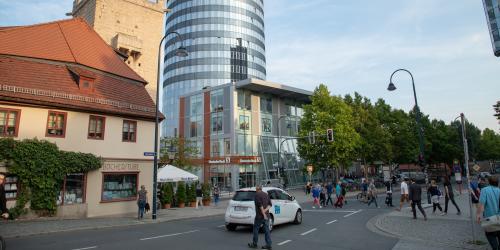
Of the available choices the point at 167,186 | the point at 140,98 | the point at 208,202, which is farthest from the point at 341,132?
the point at 140,98

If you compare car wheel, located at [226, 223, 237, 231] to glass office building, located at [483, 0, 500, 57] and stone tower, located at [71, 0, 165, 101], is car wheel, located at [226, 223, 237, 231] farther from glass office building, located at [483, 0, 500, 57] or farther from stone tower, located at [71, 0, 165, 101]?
glass office building, located at [483, 0, 500, 57]

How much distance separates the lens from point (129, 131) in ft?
68.0

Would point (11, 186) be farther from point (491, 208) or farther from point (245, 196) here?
point (491, 208)

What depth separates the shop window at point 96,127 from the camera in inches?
744

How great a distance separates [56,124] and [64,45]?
221 inches

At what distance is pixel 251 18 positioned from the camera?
84.5 meters

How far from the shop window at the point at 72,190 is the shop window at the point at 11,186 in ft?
6.66

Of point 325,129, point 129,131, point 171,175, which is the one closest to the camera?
point 129,131

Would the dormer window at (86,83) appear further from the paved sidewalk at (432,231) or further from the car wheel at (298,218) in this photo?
the paved sidewalk at (432,231)

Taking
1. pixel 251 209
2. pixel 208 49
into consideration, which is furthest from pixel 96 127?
pixel 208 49

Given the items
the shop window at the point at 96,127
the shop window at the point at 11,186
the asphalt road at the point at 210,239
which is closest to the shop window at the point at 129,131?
the shop window at the point at 96,127

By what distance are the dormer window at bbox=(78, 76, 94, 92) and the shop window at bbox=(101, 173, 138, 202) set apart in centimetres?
502

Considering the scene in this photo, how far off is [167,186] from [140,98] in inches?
277

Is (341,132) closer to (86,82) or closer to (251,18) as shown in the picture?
(86,82)
